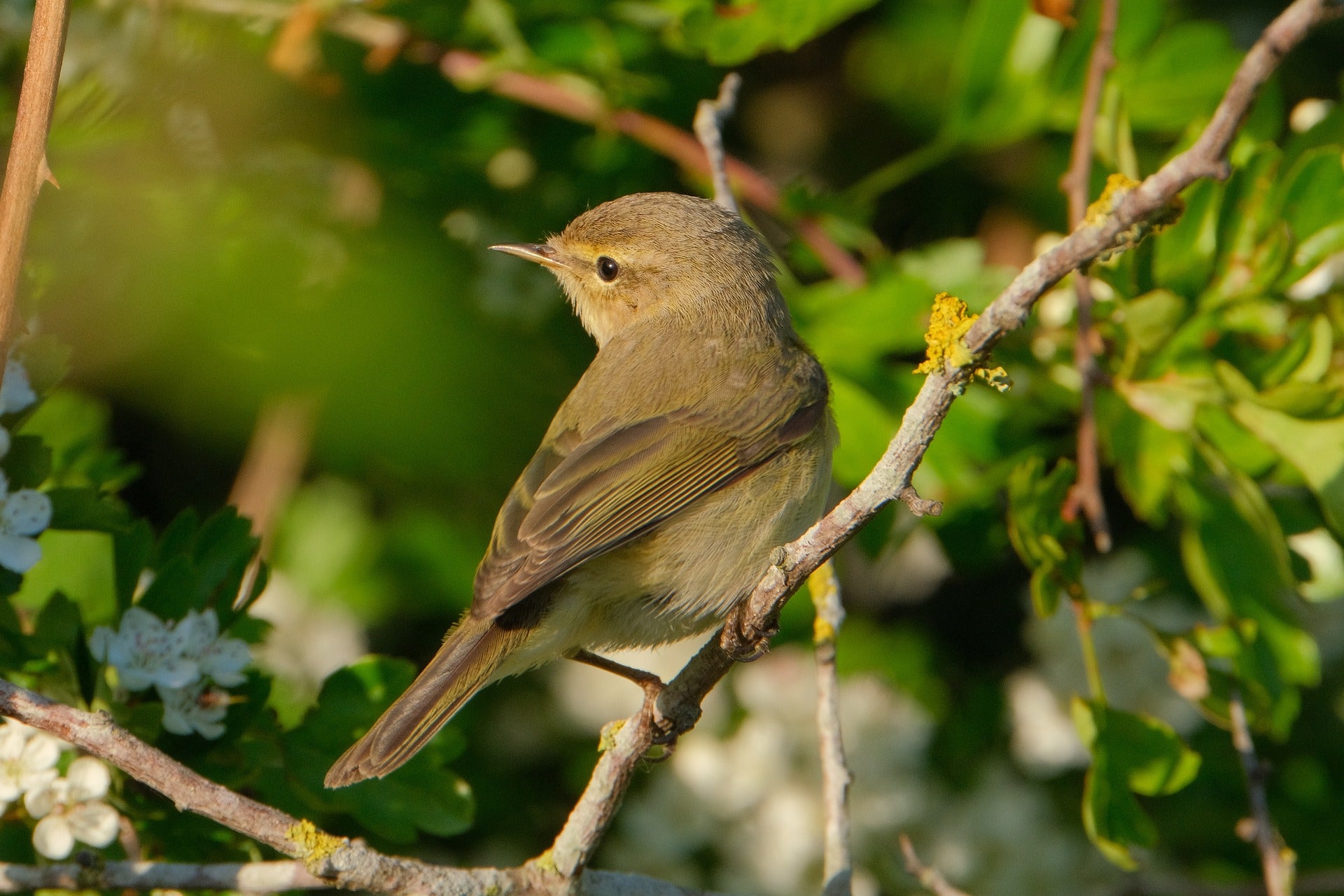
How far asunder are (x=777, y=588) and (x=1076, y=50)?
2.00m

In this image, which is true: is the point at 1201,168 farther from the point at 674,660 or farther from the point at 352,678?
the point at 674,660

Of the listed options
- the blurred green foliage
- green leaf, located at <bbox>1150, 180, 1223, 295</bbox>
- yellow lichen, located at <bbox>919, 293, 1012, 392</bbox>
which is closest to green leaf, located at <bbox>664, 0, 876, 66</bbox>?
the blurred green foliage

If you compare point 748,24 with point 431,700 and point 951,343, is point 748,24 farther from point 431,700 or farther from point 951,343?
point 431,700

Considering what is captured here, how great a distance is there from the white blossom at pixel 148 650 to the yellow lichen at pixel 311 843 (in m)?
0.49

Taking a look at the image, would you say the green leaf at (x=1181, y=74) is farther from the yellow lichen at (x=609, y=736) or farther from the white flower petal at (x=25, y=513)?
the white flower petal at (x=25, y=513)

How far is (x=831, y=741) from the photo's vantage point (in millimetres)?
2736

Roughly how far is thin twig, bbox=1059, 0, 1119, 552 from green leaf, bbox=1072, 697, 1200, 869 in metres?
0.39

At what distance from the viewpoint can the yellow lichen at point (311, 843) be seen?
1.99 meters

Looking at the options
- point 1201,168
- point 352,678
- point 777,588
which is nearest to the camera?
point 1201,168

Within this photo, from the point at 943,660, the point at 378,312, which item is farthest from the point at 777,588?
the point at 943,660

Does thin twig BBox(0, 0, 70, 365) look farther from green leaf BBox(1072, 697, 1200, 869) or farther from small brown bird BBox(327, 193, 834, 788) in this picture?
green leaf BBox(1072, 697, 1200, 869)

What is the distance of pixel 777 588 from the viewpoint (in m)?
2.19

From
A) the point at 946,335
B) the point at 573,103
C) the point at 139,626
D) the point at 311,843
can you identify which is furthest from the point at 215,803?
the point at 573,103

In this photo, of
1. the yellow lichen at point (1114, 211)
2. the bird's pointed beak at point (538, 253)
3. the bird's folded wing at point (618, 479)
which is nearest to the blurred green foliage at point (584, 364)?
the bird's folded wing at point (618, 479)
